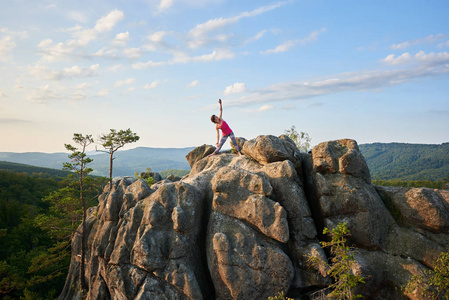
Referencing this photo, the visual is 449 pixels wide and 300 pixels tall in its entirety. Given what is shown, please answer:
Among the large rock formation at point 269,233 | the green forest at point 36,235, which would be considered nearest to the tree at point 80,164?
the green forest at point 36,235

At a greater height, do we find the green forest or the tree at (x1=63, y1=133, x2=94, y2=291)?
the tree at (x1=63, y1=133, x2=94, y2=291)

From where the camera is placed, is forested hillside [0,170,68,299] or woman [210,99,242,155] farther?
forested hillside [0,170,68,299]

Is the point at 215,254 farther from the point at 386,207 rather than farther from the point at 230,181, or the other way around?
the point at 386,207

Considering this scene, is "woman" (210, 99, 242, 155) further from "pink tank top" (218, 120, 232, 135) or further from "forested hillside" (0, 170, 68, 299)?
"forested hillside" (0, 170, 68, 299)

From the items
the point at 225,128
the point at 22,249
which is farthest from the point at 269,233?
the point at 22,249

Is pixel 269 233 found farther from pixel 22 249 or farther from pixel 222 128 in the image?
pixel 22 249

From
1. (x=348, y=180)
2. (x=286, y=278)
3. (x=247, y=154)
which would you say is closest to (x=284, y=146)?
(x=247, y=154)

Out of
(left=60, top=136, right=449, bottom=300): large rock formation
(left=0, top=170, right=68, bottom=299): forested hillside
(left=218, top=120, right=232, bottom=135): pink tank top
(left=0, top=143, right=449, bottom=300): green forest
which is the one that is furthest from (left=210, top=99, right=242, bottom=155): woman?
(left=0, top=170, right=68, bottom=299): forested hillside

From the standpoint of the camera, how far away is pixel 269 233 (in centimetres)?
1883

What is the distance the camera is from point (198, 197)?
21.8 meters

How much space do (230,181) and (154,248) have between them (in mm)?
7175

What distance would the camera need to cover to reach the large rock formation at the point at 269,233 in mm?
18406

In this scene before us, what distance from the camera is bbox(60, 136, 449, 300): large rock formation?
1841 cm

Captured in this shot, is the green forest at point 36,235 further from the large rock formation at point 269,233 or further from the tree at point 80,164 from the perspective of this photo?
the large rock formation at point 269,233
